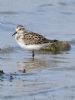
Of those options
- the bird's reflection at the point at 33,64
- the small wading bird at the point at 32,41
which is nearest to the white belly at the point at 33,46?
the small wading bird at the point at 32,41

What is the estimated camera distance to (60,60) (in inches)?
533

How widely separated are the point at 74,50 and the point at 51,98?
223 inches

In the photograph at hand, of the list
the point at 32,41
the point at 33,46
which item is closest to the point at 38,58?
the point at 33,46

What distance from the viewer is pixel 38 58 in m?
14.2

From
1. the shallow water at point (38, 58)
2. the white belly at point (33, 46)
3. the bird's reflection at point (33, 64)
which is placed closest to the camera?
the shallow water at point (38, 58)

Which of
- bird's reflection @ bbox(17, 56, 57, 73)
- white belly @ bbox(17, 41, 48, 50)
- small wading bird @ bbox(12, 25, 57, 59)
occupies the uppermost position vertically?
small wading bird @ bbox(12, 25, 57, 59)

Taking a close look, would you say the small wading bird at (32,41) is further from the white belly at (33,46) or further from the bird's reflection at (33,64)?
the bird's reflection at (33,64)

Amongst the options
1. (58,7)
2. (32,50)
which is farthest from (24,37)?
(58,7)

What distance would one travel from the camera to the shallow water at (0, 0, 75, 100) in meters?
10.2

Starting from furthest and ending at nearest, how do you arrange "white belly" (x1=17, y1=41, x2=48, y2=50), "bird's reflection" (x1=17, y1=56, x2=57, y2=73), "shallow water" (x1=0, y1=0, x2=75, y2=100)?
"white belly" (x1=17, y1=41, x2=48, y2=50) < "bird's reflection" (x1=17, y1=56, x2=57, y2=73) < "shallow water" (x1=0, y1=0, x2=75, y2=100)

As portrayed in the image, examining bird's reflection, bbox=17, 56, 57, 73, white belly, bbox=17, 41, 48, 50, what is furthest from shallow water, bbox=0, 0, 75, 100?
white belly, bbox=17, 41, 48, 50

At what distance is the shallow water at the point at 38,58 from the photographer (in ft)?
33.5

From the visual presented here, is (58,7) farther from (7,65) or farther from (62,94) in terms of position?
(62,94)

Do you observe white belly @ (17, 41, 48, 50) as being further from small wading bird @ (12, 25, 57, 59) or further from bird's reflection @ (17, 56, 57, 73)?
bird's reflection @ (17, 56, 57, 73)
